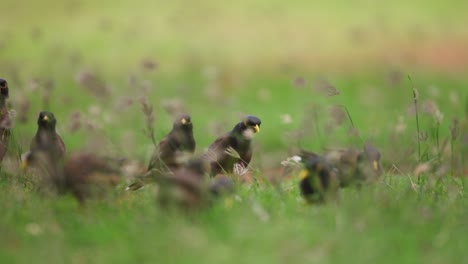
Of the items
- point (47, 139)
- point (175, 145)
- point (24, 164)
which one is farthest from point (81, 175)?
point (175, 145)

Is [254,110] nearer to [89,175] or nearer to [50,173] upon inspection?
[89,175]

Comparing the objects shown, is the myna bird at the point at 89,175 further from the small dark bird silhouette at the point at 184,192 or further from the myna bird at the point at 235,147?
the myna bird at the point at 235,147

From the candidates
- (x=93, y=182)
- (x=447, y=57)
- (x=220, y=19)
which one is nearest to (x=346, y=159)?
(x=93, y=182)

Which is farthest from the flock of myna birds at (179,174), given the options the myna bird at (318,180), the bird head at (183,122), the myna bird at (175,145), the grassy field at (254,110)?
the bird head at (183,122)

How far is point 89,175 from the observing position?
5.12m

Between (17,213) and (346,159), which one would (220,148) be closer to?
(346,159)

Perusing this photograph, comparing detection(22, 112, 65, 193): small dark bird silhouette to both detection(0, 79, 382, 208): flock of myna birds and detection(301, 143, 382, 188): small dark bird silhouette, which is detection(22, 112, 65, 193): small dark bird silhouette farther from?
detection(301, 143, 382, 188): small dark bird silhouette

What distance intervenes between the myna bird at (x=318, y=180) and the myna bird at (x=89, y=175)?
1367mm

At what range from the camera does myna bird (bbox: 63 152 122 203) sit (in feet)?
16.7

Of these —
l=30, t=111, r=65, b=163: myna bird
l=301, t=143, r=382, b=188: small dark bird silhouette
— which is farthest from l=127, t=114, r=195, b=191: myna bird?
l=301, t=143, r=382, b=188: small dark bird silhouette

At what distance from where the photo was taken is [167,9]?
21188 millimetres

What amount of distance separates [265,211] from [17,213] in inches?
67.8

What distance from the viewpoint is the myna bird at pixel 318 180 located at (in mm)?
5191

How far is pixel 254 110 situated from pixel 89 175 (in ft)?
30.3
